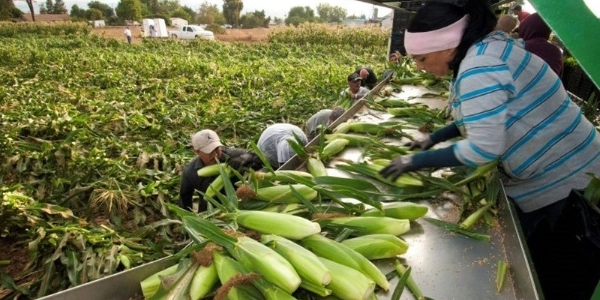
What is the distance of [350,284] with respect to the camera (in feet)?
4.30

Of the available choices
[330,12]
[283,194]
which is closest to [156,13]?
[330,12]

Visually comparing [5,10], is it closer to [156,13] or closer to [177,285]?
[156,13]

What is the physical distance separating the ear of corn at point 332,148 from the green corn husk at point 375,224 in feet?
2.98

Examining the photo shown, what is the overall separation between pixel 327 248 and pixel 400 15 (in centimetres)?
947

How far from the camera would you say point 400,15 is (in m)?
9.72

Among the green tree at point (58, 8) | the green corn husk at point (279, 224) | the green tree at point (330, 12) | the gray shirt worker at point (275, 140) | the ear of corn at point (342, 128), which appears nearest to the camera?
the green corn husk at point (279, 224)

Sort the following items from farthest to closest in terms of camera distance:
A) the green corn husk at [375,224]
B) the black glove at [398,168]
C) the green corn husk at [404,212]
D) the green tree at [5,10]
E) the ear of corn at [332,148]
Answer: the green tree at [5,10] < the ear of corn at [332,148] < the black glove at [398,168] < the green corn husk at [404,212] < the green corn husk at [375,224]

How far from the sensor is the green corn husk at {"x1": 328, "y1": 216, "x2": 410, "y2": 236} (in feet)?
5.49

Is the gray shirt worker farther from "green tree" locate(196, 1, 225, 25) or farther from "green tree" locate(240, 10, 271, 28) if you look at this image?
"green tree" locate(196, 1, 225, 25)

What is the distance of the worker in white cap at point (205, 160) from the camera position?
3.51 m

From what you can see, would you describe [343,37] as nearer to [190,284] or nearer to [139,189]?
[139,189]

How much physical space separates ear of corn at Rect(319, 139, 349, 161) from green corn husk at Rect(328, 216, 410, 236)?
2.98ft

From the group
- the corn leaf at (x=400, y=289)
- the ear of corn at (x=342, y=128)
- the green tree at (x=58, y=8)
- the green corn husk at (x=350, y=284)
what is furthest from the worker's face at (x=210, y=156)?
the green tree at (x=58, y=8)

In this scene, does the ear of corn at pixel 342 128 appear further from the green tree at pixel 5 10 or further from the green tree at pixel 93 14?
the green tree at pixel 93 14
